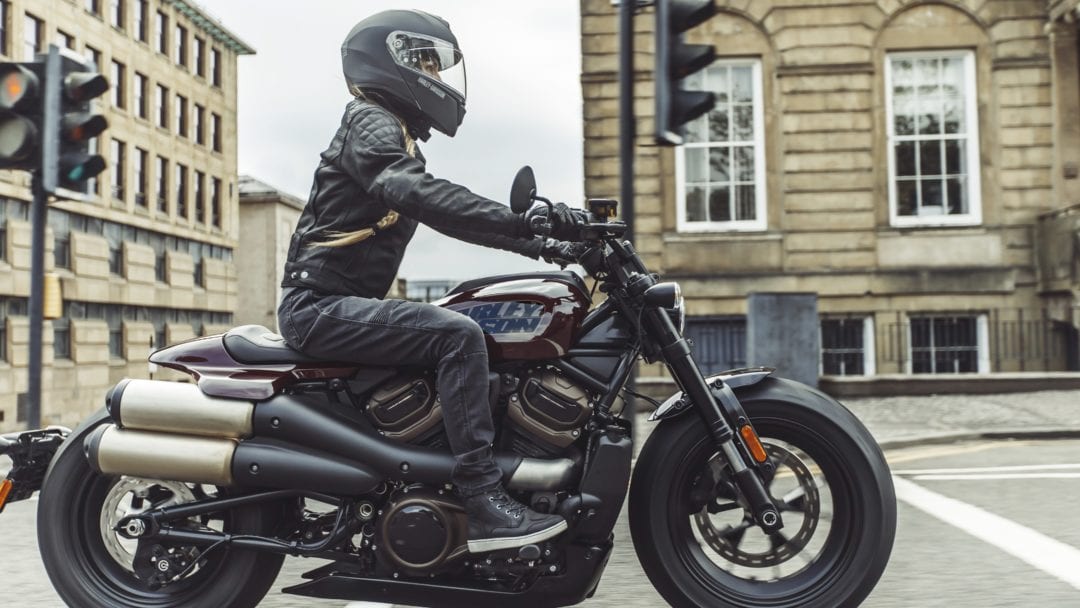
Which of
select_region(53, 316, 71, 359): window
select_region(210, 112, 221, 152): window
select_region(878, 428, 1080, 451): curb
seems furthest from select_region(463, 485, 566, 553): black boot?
select_region(210, 112, 221, 152): window

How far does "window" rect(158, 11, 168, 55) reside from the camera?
50719 mm

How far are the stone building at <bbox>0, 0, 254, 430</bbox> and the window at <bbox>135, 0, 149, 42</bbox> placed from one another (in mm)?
43

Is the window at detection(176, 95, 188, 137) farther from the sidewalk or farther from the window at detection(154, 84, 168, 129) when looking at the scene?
the sidewalk

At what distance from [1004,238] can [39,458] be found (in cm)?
1831

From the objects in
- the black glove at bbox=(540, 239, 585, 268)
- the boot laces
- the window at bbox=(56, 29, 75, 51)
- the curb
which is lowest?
the curb

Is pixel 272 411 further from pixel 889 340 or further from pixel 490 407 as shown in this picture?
pixel 889 340

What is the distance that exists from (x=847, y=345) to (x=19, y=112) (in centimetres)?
1467

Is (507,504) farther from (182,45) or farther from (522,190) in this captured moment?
(182,45)

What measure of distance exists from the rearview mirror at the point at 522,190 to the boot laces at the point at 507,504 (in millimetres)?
896

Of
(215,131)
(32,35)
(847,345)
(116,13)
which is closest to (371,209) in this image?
(847,345)

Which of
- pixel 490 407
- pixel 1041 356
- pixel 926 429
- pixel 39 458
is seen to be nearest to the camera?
pixel 490 407

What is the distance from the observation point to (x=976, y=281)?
63.6ft

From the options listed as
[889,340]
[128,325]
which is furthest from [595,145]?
[128,325]

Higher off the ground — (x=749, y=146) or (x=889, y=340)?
(x=749, y=146)
